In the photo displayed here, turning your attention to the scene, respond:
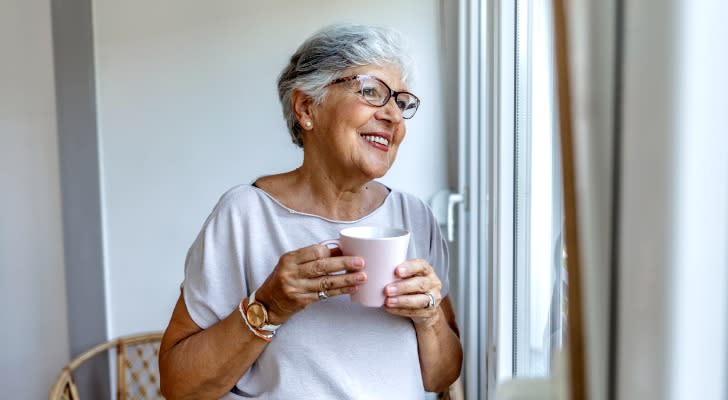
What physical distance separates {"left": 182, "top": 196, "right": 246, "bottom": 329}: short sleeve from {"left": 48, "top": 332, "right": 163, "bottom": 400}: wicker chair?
0.84 metres

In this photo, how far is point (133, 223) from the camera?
5.65ft

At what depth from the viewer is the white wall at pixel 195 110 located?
65.1 inches

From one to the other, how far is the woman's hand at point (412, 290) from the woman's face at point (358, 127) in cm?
24

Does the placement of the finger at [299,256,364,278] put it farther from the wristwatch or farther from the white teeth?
the white teeth

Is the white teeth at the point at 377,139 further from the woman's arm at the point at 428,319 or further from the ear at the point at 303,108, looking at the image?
the woman's arm at the point at 428,319

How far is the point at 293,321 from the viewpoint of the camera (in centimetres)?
98

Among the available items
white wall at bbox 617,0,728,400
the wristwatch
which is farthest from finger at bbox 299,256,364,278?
white wall at bbox 617,0,728,400

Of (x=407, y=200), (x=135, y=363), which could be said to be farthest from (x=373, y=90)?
(x=135, y=363)

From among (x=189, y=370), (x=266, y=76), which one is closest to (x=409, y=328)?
(x=189, y=370)

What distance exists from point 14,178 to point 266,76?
3.03 feet

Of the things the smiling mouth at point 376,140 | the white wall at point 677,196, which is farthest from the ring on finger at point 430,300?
the white wall at point 677,196

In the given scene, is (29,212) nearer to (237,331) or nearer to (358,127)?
(237,331)

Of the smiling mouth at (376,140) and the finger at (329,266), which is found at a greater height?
the smiling mouth at (376,140)

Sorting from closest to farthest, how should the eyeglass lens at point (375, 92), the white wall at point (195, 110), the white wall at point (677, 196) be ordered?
the white wall at point (677, 196) < the eyeglass lens at point (375, 92) < the white wall at point (195, 110)
